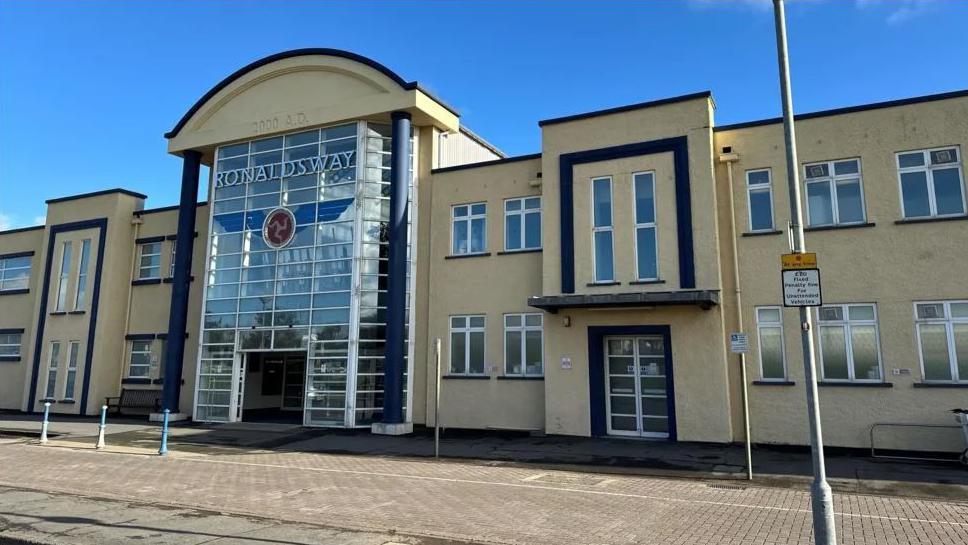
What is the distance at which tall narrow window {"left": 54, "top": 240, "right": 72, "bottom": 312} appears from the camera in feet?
84.1

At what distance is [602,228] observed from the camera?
16.8 meters

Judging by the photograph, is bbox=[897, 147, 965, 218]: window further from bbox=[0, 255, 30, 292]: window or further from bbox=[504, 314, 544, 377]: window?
bbox=[0, 255, 30, 292]: window

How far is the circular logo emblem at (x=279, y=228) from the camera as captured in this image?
2072cm

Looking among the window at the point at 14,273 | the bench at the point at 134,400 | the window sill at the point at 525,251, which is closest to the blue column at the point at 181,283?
the bench at the point at 134,400

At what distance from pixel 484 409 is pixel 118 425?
12.4 meters

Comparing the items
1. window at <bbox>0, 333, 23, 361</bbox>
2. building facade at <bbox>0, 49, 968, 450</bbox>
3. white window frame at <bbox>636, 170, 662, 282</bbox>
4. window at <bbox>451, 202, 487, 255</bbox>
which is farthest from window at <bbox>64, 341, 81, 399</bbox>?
white window frame at <bbox>636, 170, 662, 282</bbox>

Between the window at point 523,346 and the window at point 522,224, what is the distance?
6.95 ft

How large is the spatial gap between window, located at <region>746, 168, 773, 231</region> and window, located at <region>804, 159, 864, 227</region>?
33.7 inches

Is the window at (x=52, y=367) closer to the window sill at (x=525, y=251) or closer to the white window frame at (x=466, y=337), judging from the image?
the white window frame at (x=466, y=337)

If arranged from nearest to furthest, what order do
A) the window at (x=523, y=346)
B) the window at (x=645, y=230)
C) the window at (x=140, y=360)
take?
the window at (x=645, y=230), the window at (x=523, y=346), the window at (x=140, y=360)

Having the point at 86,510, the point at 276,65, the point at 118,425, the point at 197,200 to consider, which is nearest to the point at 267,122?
the point at 276,65

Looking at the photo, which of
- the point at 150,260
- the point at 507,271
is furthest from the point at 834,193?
the point at 150,260

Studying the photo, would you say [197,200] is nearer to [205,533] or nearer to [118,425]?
[118,425]

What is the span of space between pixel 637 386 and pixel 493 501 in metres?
7.90
